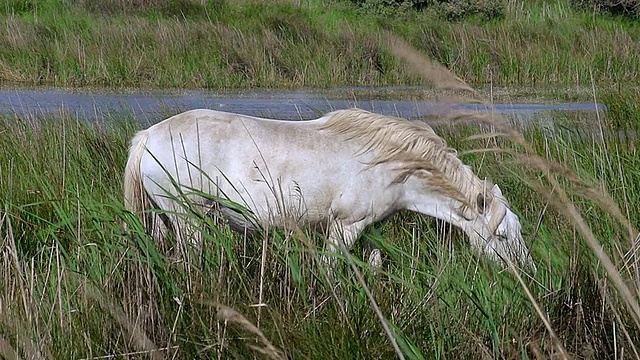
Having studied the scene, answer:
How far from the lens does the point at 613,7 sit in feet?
67.7

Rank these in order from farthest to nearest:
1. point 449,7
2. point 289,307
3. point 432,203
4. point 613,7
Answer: point 613,7 → point 449,7 → point 432,203 → point 289,307

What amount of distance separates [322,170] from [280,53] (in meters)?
9.47

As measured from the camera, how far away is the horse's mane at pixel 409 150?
4.55 metres

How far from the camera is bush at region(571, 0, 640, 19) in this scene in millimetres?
20109

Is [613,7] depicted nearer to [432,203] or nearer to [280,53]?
[280,53]

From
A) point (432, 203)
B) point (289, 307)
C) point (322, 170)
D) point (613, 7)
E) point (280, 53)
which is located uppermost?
point (289, 307)

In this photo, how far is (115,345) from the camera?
2604mm

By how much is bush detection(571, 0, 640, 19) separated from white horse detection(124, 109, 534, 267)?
1644 centimetres

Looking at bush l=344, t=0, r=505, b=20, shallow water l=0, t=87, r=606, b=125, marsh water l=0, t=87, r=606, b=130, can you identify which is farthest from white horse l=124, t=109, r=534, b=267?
bush l=344, t=0, r=505, b=20

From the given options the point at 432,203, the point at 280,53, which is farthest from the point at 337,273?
the point at 280,53

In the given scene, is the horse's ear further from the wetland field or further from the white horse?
the wetland field

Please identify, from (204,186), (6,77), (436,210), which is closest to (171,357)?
(204,186)

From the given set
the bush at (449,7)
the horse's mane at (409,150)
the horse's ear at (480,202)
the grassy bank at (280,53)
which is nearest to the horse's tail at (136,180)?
the horse's mane at (409,150)

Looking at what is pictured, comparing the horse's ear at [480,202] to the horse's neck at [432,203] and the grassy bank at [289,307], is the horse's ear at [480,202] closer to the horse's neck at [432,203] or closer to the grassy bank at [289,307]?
the horse's neck at [432,203]
